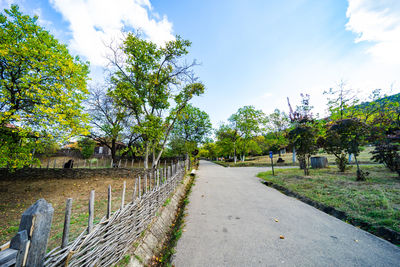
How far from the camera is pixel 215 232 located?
3525 mm

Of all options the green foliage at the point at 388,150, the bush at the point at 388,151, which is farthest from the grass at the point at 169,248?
the bush at the point at 388,151

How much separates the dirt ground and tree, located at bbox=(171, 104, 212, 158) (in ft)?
58.7

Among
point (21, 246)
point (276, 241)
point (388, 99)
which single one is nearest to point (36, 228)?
point (21, 246)

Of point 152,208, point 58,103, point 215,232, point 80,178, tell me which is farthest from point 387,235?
point 80,178

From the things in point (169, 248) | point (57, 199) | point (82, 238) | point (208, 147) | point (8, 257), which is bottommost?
point (57, 199)

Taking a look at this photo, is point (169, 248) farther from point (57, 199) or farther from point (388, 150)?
point (388, 150)

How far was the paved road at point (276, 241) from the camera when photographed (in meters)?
2.52

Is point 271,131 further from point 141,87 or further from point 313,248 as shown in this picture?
point 313,248

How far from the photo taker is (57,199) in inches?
278

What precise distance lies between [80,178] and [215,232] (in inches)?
493

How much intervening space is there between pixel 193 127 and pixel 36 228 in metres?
28.6

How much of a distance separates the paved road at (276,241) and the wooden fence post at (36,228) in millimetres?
2055

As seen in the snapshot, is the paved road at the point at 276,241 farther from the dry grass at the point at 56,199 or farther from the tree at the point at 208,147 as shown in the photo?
the tree at the point at 208,147

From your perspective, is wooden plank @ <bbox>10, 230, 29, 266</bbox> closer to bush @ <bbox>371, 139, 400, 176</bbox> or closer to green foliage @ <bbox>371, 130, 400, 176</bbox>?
green foliage @ <bbox>371, 130, 400, 176</bbox>
